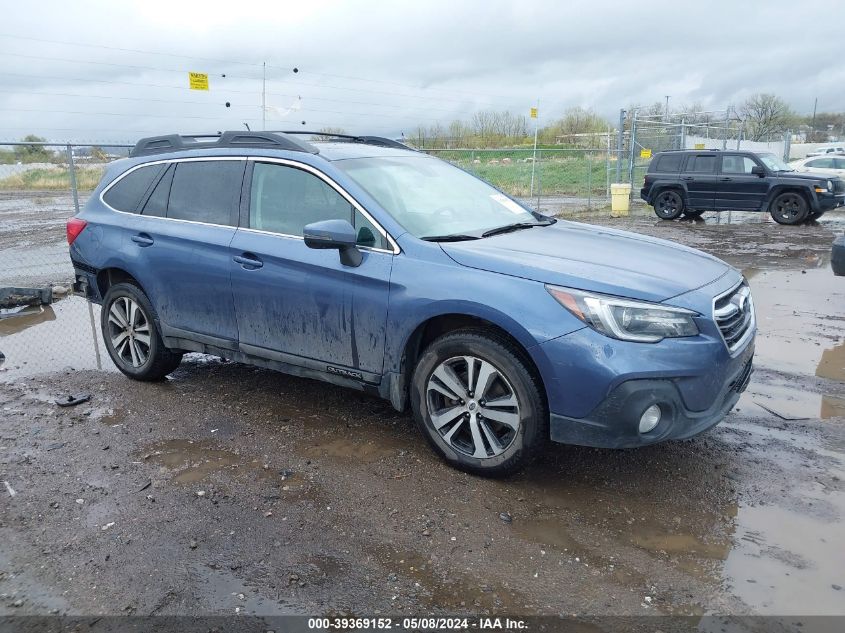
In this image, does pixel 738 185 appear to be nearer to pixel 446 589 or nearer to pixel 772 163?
pixel 772 163

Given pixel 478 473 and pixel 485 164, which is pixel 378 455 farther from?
pixel 485 164

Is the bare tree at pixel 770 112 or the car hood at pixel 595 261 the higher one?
the bare tree at pixel 770 112

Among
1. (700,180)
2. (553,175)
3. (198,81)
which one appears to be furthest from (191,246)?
(553,175)

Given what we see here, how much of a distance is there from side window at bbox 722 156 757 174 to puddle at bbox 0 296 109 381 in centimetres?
1515

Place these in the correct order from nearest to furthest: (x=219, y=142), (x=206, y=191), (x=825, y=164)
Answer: (x=206, y=191), (x=219, y=142), (x=825, y=164)

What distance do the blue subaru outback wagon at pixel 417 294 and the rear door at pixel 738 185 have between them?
14048 mm

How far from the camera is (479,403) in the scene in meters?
3.67

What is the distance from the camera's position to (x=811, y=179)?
52.9ft

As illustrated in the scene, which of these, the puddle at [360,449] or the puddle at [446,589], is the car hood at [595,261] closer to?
the puddle at [360,449]

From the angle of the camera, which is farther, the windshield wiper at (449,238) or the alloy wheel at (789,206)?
the alloy wheel at (789,206)

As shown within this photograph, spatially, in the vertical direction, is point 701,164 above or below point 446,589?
above

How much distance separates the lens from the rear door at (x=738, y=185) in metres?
16.8

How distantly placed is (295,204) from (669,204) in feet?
51.9

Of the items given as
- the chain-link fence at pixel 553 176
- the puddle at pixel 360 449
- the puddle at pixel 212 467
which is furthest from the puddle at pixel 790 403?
the chain-link fence at pixel 553 176
